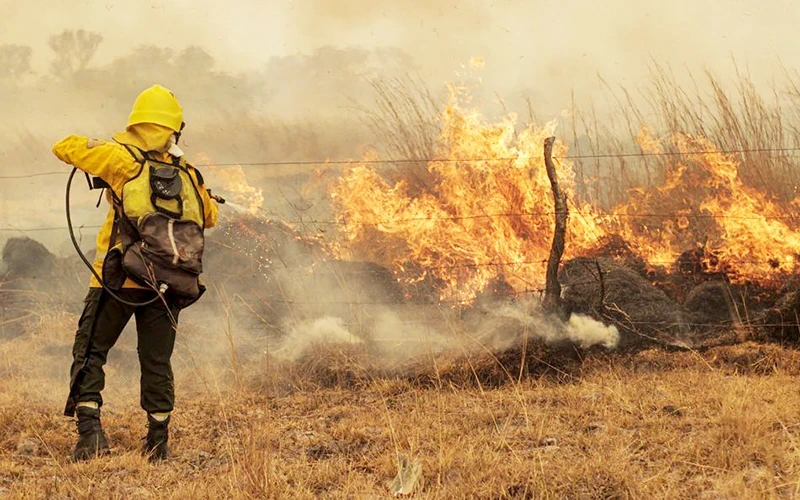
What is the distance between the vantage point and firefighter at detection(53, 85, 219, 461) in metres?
4.24

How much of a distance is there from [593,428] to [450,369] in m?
1.76

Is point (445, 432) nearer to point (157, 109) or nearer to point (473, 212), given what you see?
point (157, 109)

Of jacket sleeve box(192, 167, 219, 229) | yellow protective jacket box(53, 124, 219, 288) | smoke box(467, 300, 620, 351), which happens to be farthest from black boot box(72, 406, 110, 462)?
smoke box(467, 300, 620, 351)

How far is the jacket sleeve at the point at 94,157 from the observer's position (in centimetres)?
424

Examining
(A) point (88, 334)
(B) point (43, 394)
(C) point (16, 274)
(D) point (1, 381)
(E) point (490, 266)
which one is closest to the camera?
(A) point (88, 334)

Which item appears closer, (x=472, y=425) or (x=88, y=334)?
(x=88, y=334)

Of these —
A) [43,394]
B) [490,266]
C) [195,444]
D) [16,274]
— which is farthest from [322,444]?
[16,274]

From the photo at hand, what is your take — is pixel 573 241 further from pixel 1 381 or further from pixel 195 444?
pixel 1 381

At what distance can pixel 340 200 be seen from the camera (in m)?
8.23

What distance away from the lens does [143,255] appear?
420 cm

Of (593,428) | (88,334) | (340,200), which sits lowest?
(593,428)

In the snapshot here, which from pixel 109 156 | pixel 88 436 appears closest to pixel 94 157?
pixel 109 156

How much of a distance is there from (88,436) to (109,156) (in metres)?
1.63

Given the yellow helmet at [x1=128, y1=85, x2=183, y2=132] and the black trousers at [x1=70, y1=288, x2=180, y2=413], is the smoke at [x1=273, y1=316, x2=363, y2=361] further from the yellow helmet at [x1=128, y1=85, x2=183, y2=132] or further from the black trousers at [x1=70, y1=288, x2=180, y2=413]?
the yellow helmet at [x1=128, y1=85, x2=183, y2=132]
